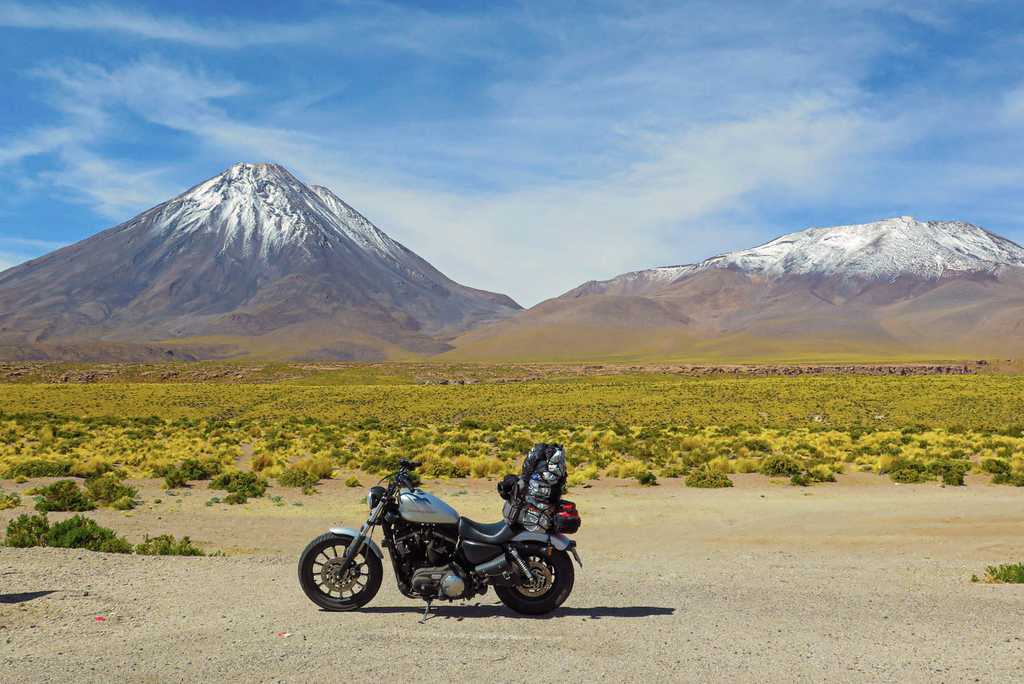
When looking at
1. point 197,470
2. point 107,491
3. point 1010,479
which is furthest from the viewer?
point 197,470

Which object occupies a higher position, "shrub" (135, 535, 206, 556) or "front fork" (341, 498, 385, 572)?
"front fork" (341, 498, 385, 572)

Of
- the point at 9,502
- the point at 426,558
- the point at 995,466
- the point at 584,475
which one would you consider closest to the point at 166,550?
the point at 426,558

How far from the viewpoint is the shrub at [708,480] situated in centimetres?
2219

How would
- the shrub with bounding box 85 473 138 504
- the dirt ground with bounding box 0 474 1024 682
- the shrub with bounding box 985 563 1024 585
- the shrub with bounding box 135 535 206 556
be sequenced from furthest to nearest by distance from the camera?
the shrub with bounding box 85 473 138 504 < the shrub with bounding box 135 535 206 556 < the shrub with bounding box 985 563 1024 585 < the dirt ground with bounding box 0 474 1024 682

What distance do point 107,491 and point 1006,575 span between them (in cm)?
1735

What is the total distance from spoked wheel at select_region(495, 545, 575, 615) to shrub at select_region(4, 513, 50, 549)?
24.5 feet

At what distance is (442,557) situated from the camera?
8.81 meters

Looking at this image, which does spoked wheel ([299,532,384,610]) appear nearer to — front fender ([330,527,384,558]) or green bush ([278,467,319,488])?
front fender ([330,527,384,558])

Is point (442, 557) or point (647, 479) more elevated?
point (442, 557)

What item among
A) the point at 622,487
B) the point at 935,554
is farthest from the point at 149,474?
the point at 935,554

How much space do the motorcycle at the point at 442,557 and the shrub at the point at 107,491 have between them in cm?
1173

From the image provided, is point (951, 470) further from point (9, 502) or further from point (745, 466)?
point (9, 502)

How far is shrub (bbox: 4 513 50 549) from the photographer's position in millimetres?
12180

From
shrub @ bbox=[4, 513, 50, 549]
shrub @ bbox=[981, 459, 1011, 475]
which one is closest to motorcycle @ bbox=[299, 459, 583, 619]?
shrub @ bbox=[4, 513, 50, 549]
